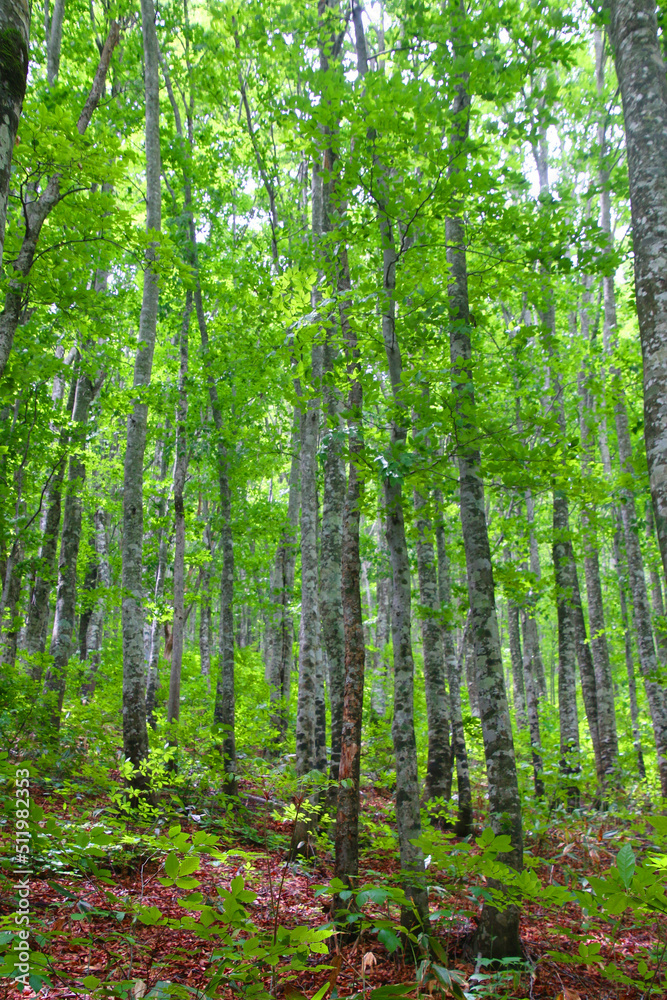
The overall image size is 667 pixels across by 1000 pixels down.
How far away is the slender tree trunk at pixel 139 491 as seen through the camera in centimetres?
734

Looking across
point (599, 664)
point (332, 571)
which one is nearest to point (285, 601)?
point (332, 571)

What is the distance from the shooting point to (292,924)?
4879 mm

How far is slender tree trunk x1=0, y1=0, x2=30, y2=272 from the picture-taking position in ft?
7.27

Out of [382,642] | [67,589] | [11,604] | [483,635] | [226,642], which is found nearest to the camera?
[483,635]

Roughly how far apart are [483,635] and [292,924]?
9.98 feet

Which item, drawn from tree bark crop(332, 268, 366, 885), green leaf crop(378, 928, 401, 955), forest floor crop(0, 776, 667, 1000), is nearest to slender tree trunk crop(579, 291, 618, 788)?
forest floor crop(0, 776, 667, 1000)

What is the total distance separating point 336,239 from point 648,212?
2.57 meters

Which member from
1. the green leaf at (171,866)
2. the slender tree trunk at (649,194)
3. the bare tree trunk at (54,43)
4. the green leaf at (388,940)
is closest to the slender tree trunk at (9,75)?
the green leaf at (171,866)

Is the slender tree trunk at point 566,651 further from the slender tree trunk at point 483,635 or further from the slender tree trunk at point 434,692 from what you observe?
the slender tree trunk at point 483,635

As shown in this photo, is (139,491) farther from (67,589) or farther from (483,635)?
(483,635)

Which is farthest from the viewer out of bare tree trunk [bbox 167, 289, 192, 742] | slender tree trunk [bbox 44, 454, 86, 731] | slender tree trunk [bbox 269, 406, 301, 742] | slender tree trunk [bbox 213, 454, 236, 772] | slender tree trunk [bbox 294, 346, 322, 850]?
slender tree trunk [bbox 269, 406, 301, 742]

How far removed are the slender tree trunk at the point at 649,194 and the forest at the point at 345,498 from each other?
3cm

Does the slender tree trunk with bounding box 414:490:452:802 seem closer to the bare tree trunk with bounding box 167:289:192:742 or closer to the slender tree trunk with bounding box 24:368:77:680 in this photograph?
the bare tree trunk with bounding box 167:289:192:742

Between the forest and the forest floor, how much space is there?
2.1 inches
